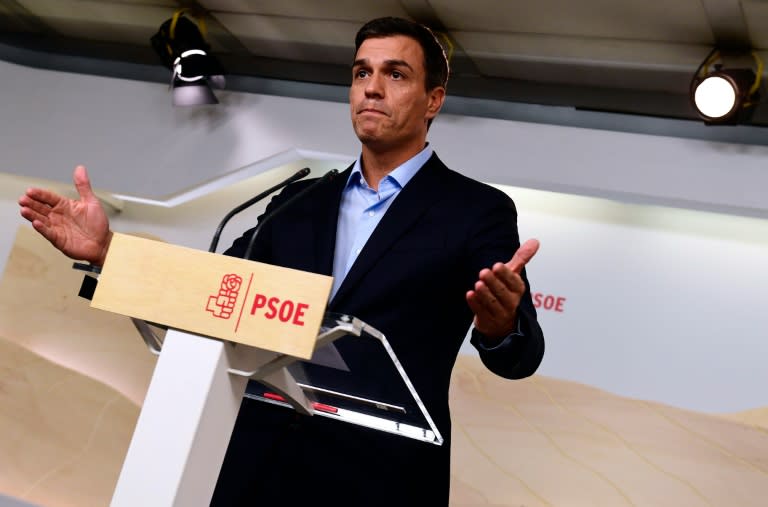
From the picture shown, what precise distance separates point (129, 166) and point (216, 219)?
545 mm

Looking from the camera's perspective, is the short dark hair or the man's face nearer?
the man's face

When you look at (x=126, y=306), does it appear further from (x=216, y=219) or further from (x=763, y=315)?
(x=216, y=219)

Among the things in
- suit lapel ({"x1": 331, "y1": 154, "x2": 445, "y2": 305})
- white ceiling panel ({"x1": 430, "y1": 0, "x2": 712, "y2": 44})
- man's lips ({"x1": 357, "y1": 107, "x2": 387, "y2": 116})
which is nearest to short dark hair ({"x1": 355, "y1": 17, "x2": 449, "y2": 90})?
man's lips ({"x1": 357, "y1": 107, "x2": 387, "y2": 116})

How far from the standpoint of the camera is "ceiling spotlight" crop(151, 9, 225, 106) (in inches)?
175

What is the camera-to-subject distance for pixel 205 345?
1.31 m

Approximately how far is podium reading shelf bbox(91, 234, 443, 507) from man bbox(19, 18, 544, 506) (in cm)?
21

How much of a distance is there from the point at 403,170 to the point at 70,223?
0.64 meters

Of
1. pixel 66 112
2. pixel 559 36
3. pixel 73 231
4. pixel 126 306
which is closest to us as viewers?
pixel 126 306

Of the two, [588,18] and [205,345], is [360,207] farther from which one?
[588,18]

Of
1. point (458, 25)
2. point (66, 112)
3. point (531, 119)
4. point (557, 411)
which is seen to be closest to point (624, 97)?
point (531, 119)

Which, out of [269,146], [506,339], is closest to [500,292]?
[506,339]

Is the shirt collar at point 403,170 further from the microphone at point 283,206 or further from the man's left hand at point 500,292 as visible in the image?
the man's left hand at point 500,292

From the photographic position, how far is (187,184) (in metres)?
4.55

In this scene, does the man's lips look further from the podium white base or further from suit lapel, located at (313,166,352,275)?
the podium white base
